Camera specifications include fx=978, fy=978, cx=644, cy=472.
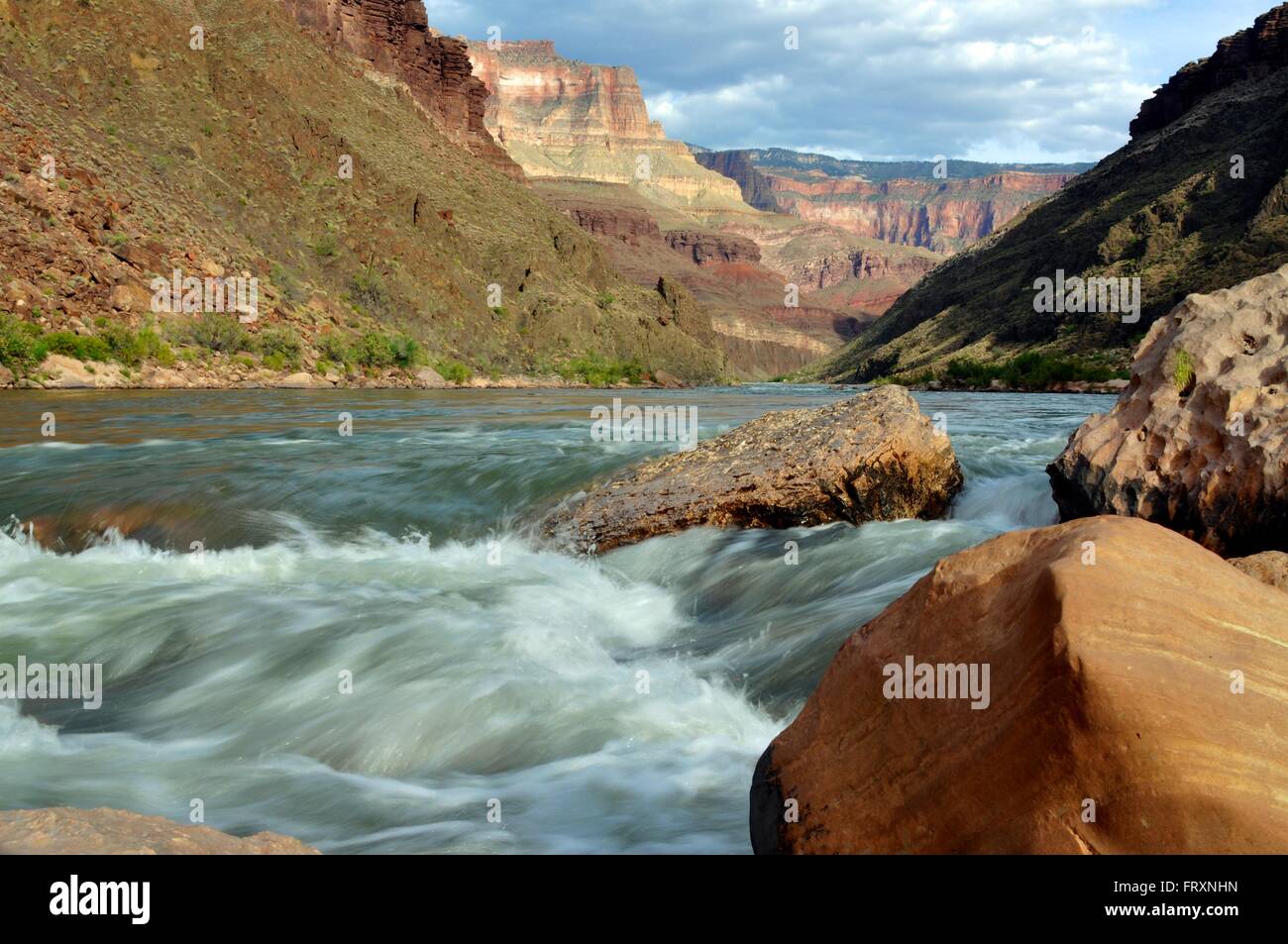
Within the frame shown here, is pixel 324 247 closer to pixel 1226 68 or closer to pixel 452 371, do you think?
pixel 452 371

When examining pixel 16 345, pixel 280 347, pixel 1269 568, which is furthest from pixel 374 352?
pixel 1269 568

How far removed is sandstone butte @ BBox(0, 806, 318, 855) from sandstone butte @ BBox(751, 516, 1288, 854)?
2.00 meters

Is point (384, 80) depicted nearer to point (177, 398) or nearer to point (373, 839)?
point (177, 398)

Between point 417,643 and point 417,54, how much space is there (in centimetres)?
13238

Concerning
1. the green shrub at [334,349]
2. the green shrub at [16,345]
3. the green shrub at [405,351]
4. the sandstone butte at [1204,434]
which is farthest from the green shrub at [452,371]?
the sandstone butte at [1204,434]

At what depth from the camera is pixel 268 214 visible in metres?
59.5

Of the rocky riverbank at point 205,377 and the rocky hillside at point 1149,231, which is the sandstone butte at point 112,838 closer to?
the rocky riverbank at point 205,377

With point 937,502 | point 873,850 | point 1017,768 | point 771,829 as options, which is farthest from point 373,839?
point 937,502

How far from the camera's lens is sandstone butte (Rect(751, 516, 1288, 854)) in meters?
3.01

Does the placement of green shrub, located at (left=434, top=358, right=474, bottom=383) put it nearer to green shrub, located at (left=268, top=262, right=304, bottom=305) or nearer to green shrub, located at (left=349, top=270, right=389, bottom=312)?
green shrub, located at (left=349, top=270, right=389, bottom=312)

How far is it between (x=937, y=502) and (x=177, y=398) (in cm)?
2829

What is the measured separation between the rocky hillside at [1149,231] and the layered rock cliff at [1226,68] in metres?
0.14

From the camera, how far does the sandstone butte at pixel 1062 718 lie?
301 centimetres

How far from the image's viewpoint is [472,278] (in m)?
76.6
